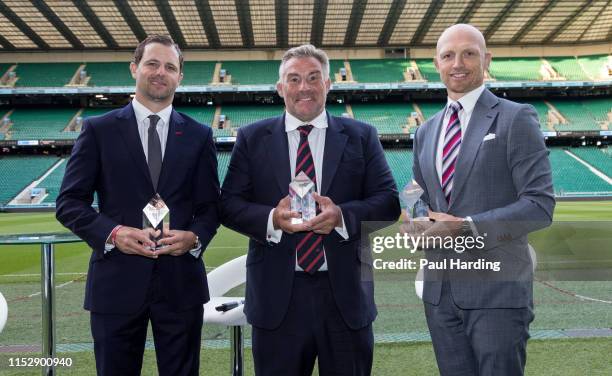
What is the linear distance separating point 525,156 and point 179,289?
1.72m

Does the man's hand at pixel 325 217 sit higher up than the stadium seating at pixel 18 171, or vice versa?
the stadium seating at pixel 18 171

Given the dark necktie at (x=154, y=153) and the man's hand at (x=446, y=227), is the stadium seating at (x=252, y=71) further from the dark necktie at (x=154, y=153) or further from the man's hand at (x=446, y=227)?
the man's hand at (x=446, y=227)

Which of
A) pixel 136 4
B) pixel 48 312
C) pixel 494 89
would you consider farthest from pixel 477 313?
pixel 494 89

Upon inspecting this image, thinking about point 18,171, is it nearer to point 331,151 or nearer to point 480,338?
point 331,151

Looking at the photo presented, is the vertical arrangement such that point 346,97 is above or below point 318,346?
above

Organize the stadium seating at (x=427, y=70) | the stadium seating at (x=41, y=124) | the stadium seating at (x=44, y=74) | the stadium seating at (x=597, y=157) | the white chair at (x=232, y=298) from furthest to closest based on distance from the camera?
1. the stadium seating at (x=427, y=70)
2. the stadium seating at (x=44, y=74)
3. the stadium seating at (x=41, y=124)
4. the stadium seating at (x=597, y=157)
5. the white chair at (x=232, y=298)

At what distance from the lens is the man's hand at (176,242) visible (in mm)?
2340

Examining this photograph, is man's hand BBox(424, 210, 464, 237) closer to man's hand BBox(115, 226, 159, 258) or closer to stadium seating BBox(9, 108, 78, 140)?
man's hand BBox(115, 226, 159, 258)

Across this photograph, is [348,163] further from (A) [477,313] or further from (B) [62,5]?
(B) [62,5]

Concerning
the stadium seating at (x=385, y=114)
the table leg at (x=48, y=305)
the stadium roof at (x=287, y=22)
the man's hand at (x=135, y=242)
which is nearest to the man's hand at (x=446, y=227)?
the man's hand at (x=135, y=242)

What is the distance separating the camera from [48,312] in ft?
11.8

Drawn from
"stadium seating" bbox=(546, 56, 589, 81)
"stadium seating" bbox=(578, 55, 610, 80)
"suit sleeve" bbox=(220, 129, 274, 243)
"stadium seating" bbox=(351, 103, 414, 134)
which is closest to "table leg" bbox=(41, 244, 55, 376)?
"suit sleeve" bbox=(220, 129, 274, 243)

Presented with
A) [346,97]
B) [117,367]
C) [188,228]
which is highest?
[346,97]

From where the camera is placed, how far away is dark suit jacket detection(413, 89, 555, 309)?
2041mm
